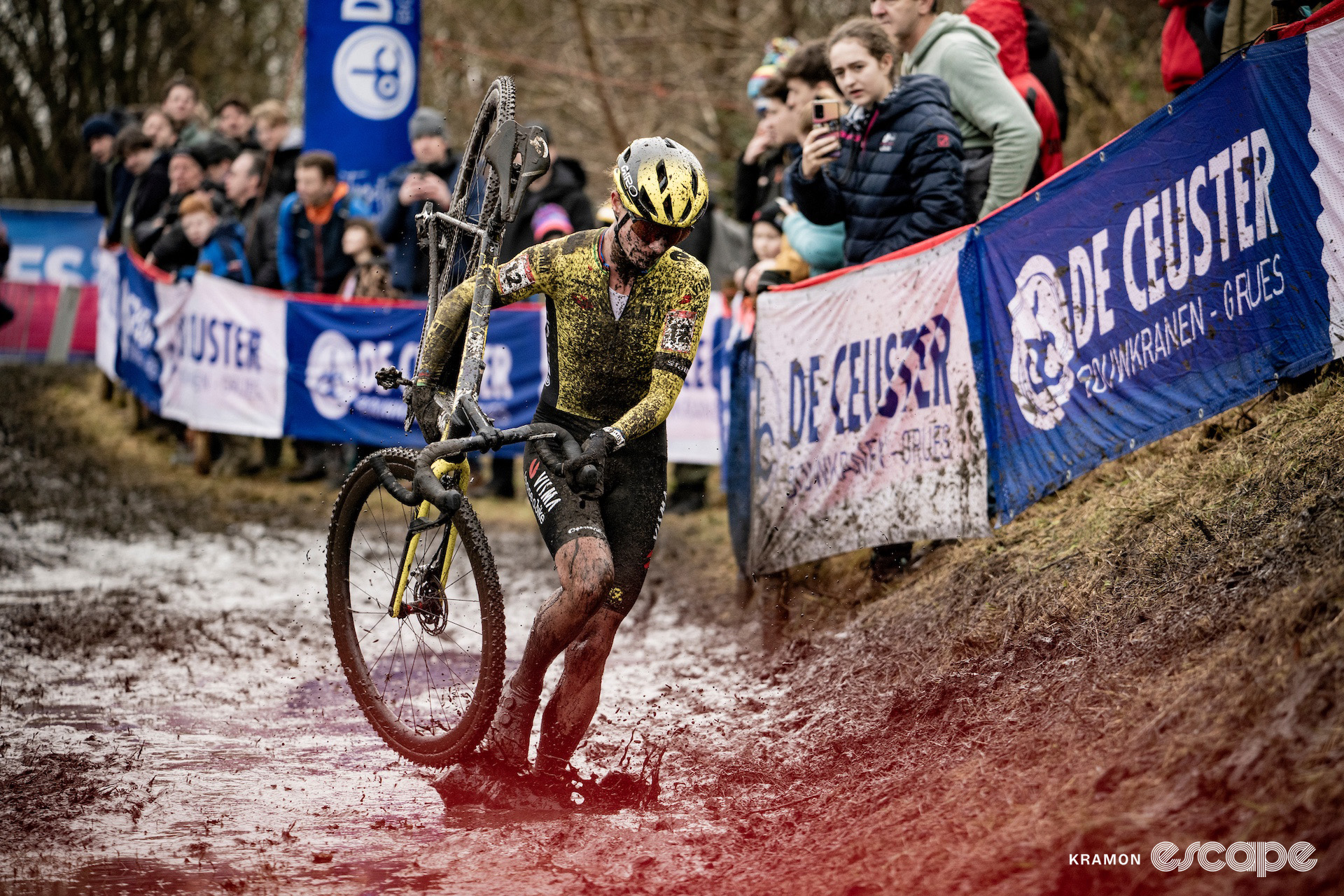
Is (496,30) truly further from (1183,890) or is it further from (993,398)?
(1183,890)

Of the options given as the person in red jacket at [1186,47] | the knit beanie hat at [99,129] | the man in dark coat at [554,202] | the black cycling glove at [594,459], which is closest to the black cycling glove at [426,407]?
the black cycling glove at [594,459]

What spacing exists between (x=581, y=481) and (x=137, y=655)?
3.49 meters

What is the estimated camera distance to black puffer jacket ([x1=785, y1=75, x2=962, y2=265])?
273 inches

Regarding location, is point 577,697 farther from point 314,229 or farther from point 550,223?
point 314,229

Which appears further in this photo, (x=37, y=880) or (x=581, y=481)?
(x=581, y=481)

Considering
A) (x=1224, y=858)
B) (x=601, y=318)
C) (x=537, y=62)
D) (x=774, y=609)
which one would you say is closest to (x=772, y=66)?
(x=774, y=609)

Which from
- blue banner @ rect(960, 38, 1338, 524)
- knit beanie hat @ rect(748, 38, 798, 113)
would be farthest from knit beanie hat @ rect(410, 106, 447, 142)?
blue banner @ rect(960, 38, 1338, 524)

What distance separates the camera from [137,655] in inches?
275

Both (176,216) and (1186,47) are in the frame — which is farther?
(176,216)

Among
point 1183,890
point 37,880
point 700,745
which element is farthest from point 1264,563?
point 37,880

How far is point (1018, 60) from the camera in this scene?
7.96m

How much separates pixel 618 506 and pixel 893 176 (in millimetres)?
2864

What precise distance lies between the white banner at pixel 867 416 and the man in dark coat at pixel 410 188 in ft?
14.6

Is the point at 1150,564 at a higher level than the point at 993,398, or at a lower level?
lower
